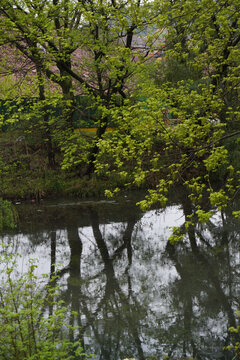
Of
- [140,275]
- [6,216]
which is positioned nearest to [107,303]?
[140,275]

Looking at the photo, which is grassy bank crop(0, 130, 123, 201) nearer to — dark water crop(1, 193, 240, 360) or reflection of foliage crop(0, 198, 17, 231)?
dark water crop(1, 193, 240, 360)

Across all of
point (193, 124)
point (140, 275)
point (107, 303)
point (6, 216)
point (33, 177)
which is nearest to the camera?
point (193, 124)

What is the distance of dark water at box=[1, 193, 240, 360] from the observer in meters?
6.01

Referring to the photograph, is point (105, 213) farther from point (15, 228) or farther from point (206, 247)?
point (206, 247)

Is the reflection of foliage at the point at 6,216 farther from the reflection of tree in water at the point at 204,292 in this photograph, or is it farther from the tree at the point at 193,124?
the reflection of tree in water at the point at 204,292

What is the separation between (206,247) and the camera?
9.82 m

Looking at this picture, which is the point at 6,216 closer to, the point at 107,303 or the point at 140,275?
the point at 140,275

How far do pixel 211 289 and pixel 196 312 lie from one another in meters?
0.98

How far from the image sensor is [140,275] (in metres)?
8.51

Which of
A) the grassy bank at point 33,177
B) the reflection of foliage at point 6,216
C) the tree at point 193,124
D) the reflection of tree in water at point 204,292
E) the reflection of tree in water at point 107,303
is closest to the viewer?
the reflection of tree in water at point 204,292

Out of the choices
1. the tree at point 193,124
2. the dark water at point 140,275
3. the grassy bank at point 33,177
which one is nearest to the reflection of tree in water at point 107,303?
the dark water at point 140,275

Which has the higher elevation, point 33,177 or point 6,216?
point 33,177

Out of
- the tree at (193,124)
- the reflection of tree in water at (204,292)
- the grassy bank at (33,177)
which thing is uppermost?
the grassy bank at (33,177)

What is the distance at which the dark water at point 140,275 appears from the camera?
19.7 ft
